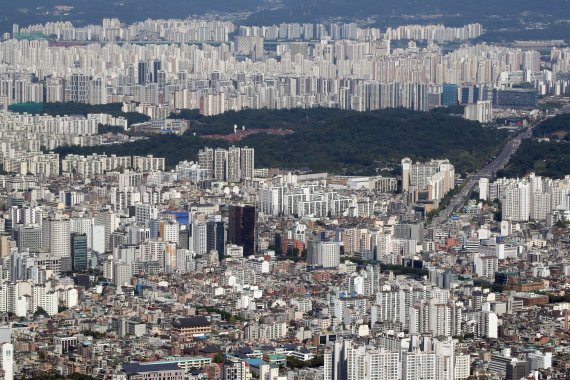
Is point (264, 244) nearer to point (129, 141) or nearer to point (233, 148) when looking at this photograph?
point (233, 148)

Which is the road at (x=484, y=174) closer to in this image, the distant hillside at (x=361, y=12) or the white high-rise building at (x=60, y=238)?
the white high-rise building at (x=60, y=238)

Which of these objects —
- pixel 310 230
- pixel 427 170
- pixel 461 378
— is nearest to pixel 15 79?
pixel 427 170

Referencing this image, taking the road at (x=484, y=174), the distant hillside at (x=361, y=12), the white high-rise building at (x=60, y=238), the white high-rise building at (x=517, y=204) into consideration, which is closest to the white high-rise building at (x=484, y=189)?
the road at (x=484, y=174)

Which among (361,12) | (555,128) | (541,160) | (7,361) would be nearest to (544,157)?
(541,160)

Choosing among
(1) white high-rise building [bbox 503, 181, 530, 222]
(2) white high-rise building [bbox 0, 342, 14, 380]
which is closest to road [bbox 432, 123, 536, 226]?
(1) white high-rise building [bbox 503, 181, 530, 222]

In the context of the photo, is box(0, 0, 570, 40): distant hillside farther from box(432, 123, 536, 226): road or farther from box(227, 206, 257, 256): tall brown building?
box(227, 206, 257, 256): tall brown building
